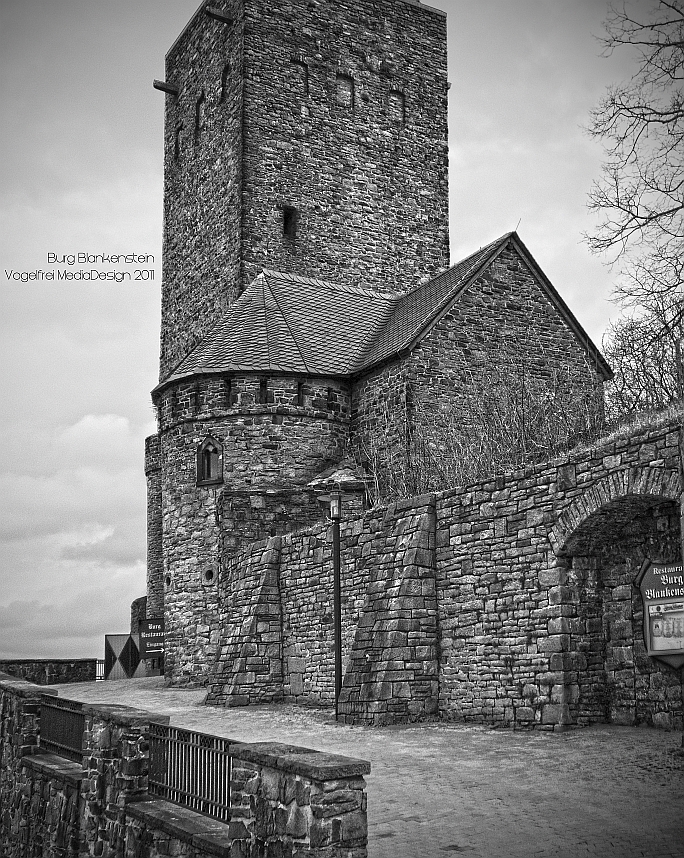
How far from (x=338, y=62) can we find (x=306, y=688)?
2196cm

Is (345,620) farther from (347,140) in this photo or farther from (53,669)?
(347,140)

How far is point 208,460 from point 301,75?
14566 millimetres

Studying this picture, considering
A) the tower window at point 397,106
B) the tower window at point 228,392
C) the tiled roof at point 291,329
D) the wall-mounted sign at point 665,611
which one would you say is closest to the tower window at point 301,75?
the tower window at point 397,106

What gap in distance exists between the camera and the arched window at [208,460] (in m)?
23.9

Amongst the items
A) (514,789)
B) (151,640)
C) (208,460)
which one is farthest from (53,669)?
(514,789)

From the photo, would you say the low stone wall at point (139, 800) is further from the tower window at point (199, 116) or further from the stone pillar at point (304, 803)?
the tower window at point (199, 116)

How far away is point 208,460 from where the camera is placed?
24094mm

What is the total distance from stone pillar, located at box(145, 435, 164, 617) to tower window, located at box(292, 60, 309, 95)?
11.9 metres

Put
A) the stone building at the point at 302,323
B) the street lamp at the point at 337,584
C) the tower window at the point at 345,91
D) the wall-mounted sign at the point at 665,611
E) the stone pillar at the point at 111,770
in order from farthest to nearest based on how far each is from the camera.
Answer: the tower window at the point at 345,91, the stone building at the point at 302,323, the street lamp at the point at 337,584, the stone pillar at the point at 111,770, the wall-mounted sign at the point at 665,611

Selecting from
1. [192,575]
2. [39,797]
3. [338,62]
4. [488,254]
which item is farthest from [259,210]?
[39,797]

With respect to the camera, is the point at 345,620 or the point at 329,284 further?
the point at 329,284

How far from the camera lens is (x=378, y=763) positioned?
10617mm

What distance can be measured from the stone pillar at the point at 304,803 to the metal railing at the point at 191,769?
744mm

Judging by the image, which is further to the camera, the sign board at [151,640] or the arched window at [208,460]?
the sign board at [151,640]
